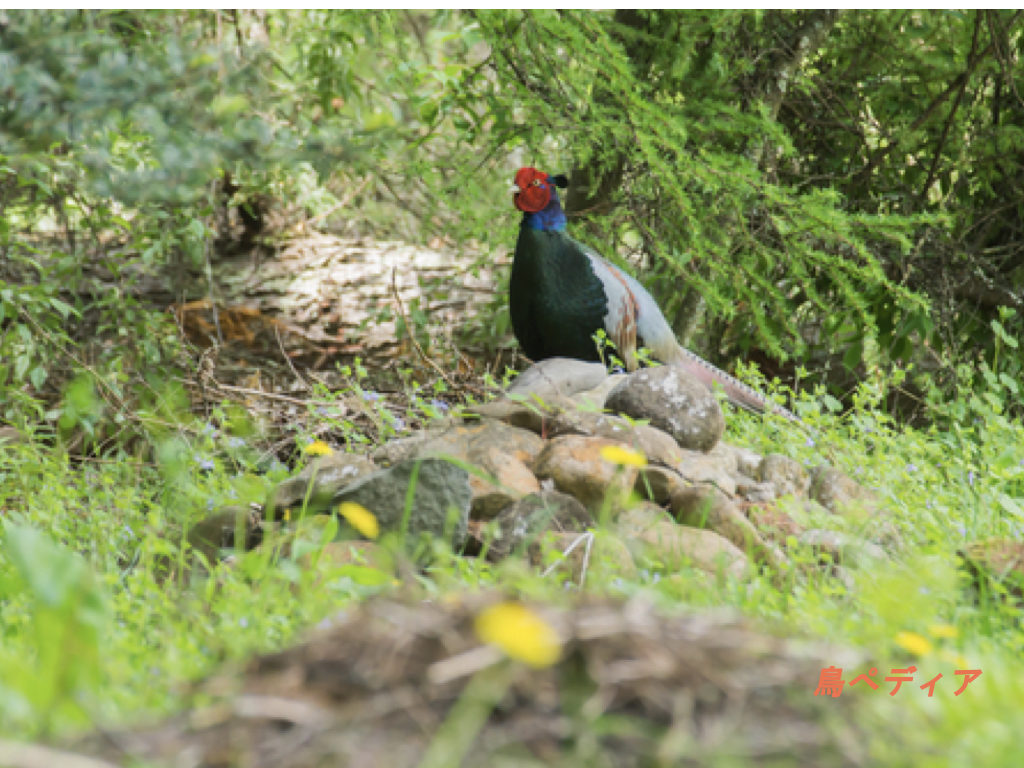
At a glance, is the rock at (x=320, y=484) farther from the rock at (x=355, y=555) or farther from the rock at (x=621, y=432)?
the rock at (x=621, y=432)

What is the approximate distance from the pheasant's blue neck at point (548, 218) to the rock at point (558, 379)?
0.63 meters

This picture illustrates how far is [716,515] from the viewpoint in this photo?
107 inches

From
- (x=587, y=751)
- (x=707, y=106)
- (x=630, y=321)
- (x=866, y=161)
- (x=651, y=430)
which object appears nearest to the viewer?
(x=587, y=751)

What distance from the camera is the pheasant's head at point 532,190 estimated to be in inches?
156

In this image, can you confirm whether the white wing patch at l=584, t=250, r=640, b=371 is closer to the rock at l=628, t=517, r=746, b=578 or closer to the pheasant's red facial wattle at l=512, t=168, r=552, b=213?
the pheasant's red facial wattle at l=512, t=168, r=552, b=213

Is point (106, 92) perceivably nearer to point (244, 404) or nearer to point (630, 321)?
point (244, 404)

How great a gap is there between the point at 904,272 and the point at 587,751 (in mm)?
4791

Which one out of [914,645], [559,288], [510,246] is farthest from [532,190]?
[914,645]

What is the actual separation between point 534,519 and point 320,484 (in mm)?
717

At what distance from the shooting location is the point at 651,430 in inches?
123

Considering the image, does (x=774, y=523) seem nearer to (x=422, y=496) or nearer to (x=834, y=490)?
(x=834, y=490)

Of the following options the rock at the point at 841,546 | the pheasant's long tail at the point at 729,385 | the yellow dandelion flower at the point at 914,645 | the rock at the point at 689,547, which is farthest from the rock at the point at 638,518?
the pheasant's long tail at the point at 729,385

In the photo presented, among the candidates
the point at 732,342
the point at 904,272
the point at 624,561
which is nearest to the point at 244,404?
the point at 624,561

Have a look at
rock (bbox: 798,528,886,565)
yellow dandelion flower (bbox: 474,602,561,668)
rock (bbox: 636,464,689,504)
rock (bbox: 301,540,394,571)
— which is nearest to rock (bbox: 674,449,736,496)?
rock (bbox: 636,464,689,504)
